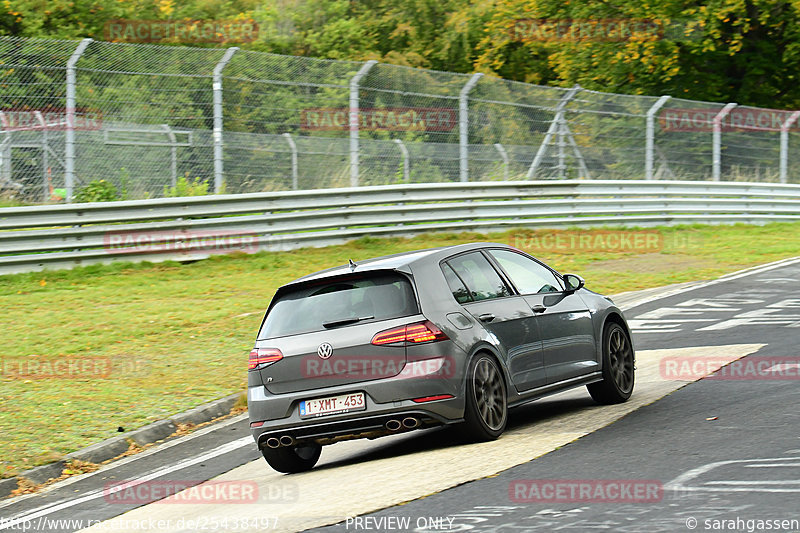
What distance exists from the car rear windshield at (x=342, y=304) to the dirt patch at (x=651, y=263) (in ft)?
38.5

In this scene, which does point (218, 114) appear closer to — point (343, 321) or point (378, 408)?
point (343, 321)

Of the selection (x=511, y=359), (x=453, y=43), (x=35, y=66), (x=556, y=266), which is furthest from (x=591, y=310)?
(x=453, y=43)

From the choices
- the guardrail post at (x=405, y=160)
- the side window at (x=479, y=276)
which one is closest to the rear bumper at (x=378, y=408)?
the side window at (x=479, y=276)

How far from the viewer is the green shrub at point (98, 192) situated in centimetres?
1816

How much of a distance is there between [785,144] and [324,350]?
80.9 feet

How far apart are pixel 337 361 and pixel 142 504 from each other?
1617 millimetres

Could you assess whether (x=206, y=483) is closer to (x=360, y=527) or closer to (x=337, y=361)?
(x=337, y=361)

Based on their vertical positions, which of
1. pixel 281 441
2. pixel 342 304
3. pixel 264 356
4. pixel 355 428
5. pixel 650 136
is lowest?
pixel 281 441

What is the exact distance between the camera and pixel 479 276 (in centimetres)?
840

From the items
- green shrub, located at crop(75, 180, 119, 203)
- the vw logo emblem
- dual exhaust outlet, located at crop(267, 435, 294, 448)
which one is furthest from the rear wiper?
green shrub, located at crop(75, 180, 119, 203)

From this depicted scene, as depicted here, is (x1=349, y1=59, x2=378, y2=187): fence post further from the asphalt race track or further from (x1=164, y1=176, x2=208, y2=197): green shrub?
the asphalt race track

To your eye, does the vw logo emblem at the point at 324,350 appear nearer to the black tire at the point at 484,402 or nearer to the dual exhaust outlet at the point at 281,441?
the dual exhaust outlet at the point at 281,441

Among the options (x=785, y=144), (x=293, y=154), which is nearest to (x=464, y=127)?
(x=293, y=154)

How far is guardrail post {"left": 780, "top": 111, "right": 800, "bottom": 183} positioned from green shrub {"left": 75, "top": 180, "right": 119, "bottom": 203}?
18.6 metres
